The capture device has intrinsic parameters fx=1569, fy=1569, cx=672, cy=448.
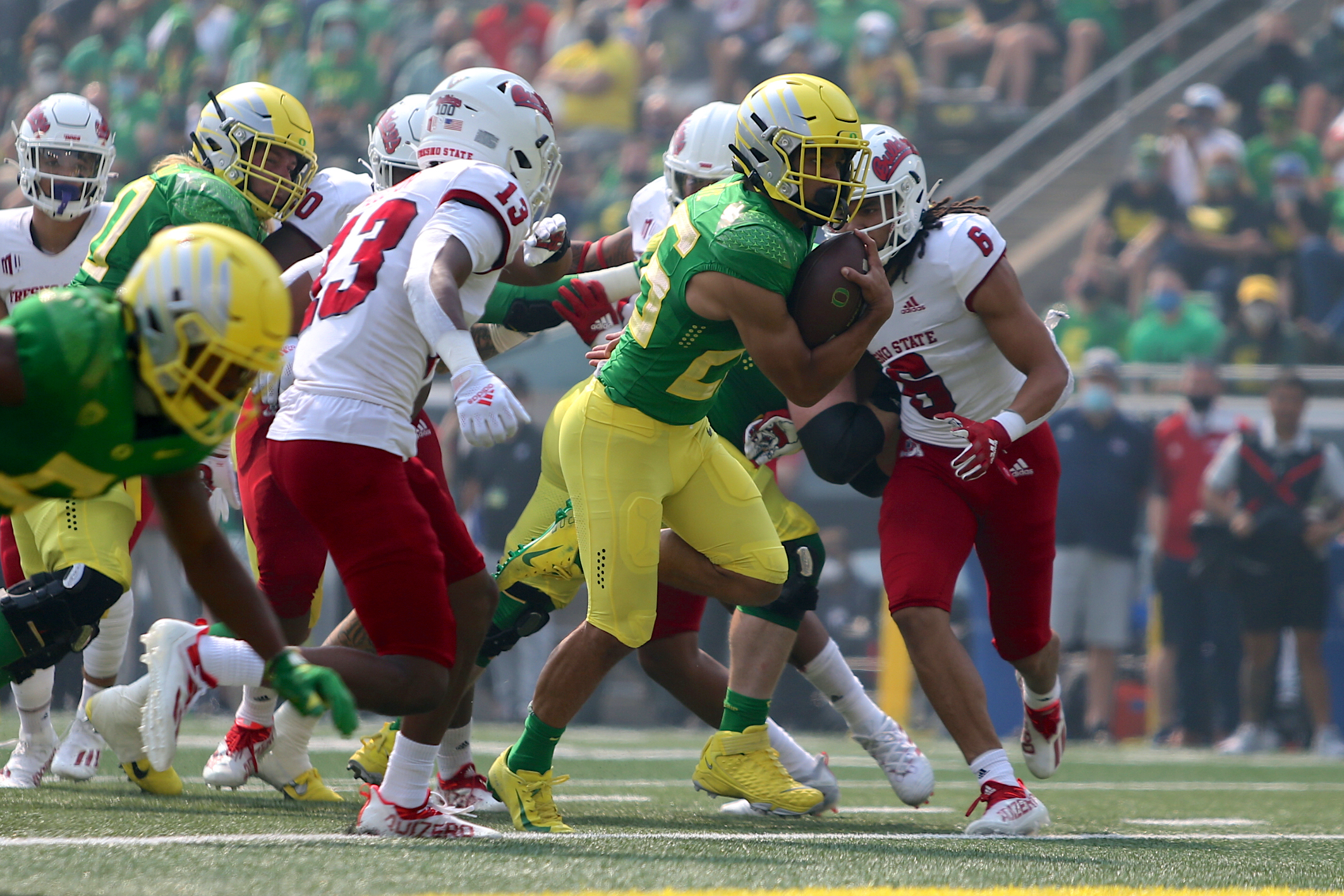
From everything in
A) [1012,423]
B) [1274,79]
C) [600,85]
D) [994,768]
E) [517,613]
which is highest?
[1274,79]

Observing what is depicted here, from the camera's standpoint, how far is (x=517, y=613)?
4488 millimetres

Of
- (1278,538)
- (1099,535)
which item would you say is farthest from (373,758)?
(1278,538)

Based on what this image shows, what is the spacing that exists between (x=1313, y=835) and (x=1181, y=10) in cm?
1033

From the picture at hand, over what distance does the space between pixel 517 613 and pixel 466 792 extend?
1.76 ft

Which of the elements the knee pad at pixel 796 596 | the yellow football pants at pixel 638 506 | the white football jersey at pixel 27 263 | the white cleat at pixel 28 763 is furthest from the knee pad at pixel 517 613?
the white football jersey at pixel 27 263

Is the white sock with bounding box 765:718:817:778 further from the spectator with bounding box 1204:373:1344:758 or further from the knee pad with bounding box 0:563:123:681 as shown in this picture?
the spectator with bounding box 1204:373:1344:758

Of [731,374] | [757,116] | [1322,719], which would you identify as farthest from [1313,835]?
[1322,719]

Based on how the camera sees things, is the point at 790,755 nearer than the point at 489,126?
No

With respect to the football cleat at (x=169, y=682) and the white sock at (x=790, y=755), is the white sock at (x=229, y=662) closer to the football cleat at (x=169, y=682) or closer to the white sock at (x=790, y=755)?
the football cleat at (x=169, y=682)

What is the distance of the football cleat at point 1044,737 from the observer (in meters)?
4.77

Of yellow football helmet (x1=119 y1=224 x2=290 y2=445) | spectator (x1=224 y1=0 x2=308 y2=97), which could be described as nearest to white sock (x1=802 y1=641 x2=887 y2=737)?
yellow football helmet (x1=119 y1=224 x2=290 y2=445)

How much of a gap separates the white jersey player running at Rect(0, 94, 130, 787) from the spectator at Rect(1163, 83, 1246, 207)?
8.00 meters

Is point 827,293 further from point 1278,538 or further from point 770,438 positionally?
point 1278,538

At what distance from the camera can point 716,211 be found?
12.7 feet
